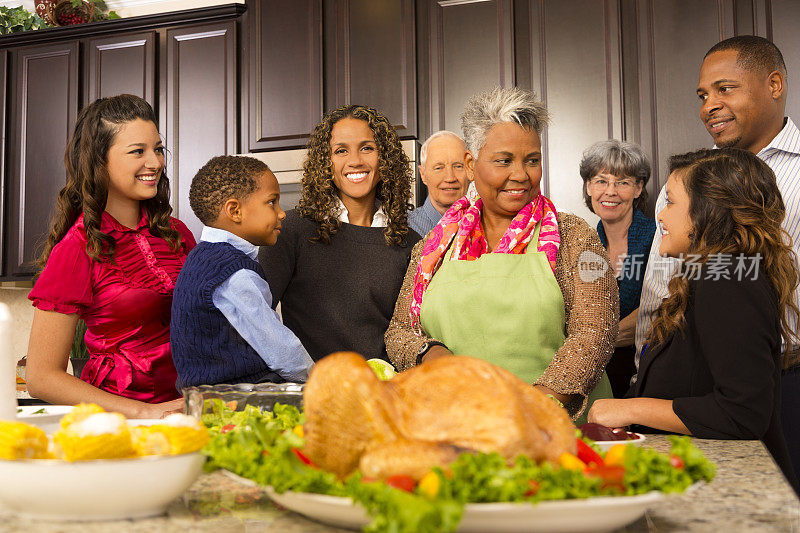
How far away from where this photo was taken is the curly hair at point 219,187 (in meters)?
1.98

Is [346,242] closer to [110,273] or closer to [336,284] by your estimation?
[336,284]

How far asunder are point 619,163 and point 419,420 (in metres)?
2.54

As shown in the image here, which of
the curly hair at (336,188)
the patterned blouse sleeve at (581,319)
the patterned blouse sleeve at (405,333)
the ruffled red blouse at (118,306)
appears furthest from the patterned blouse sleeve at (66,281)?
the patterned blouse sleeve at (581,319)

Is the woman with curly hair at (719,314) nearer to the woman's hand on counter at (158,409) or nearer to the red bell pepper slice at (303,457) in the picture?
the red bell pepper slice at (303,457)

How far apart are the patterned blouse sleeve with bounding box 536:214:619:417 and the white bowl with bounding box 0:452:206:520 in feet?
3.51

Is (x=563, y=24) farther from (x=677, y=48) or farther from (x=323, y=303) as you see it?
(x=323, y=303)

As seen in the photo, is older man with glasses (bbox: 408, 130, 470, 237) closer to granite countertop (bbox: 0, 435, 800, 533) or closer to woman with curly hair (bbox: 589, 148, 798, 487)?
woman with curly hair (bbox: 589, 148, 798, 487)

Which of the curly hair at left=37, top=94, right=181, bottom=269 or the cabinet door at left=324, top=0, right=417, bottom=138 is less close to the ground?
the cabinet door at left=324, top=0, right=417, bottom=138

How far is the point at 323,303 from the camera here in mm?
1984

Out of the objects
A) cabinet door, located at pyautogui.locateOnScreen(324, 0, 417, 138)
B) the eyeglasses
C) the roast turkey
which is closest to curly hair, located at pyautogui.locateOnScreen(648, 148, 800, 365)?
the roast turkey

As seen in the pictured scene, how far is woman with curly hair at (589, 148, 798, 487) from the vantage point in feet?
4.11

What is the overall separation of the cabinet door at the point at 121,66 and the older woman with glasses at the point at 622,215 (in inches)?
95.3

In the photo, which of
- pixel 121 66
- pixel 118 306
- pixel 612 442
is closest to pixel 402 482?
pixel 612 442

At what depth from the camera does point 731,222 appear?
1.53 m
